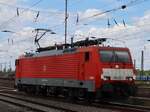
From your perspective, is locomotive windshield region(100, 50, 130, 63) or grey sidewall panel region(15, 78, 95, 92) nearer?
grey sidewall panel region(15, 78, 95, 92)

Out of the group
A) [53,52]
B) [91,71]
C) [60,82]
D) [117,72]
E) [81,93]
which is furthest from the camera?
[53,52]

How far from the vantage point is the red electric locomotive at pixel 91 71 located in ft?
83.9

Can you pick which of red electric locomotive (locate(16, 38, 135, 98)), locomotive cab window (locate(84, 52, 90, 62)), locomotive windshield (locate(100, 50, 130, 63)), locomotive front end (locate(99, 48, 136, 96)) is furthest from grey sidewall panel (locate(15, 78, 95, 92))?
locomotive windshield (locate(100, 50, 130, 63))

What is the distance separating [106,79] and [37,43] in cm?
1401

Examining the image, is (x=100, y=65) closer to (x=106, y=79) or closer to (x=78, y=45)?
(x=106, y=79)

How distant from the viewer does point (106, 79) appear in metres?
25.5

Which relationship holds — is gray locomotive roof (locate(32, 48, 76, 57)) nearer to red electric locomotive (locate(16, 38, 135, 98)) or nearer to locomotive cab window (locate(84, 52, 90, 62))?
red electric locomotive (locate(16, 38, 135, 98))

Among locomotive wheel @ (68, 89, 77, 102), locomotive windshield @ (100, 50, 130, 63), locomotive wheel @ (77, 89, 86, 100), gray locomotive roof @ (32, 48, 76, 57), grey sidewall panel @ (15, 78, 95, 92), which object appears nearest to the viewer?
grey sidewall panel @ (15, 78, 95, 92)

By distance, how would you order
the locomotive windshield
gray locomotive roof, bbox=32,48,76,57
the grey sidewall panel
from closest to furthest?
the grey sidewall panel → the locomotive windshield → gray locomotive roof, bbox=32,48,76,57

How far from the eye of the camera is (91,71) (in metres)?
25.9

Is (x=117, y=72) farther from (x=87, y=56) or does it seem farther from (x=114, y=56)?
(x=87, y=56)

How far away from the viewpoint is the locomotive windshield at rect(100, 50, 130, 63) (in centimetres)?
2620

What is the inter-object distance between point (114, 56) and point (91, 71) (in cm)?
172

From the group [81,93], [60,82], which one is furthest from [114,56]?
[60,82]
